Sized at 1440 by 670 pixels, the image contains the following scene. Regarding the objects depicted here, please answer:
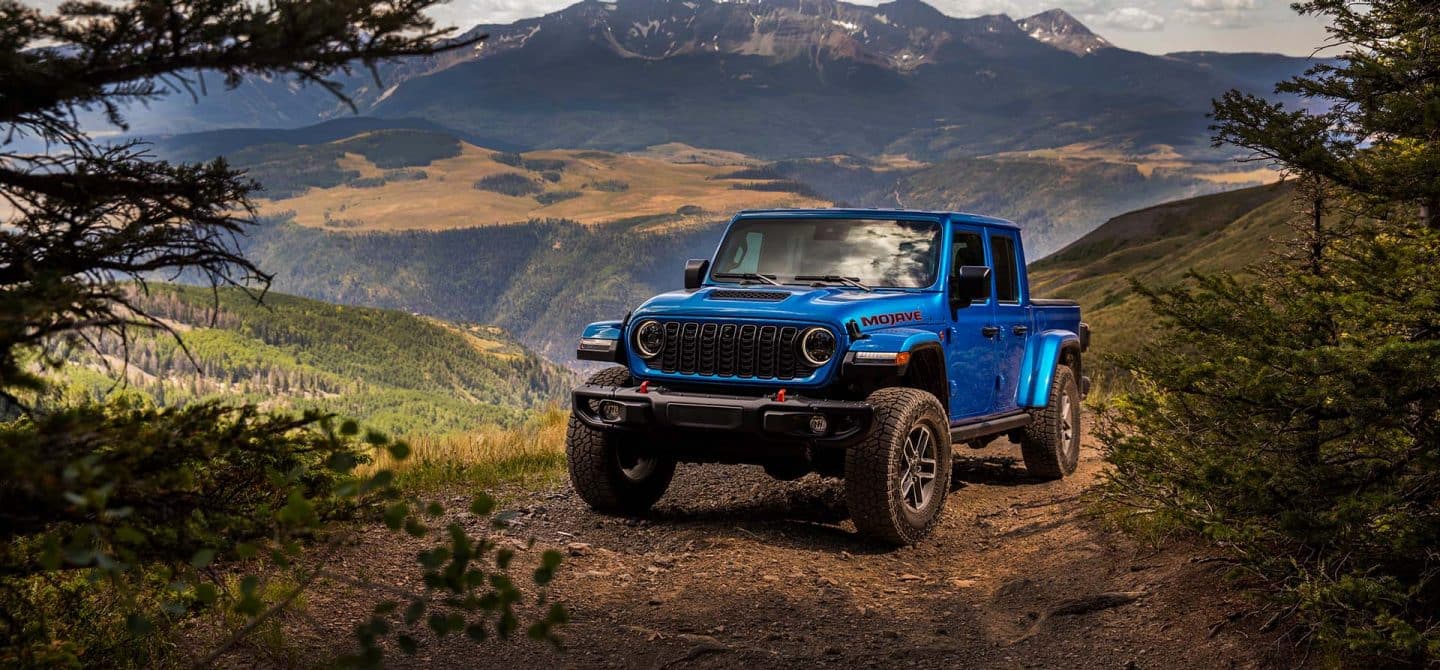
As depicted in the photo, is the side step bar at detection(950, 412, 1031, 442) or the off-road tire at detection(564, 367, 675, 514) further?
the side step bar at detection(950, 412, 1031, 442)

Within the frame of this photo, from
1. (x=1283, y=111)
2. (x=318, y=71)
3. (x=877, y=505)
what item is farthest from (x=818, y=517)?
(x=318, y=71)

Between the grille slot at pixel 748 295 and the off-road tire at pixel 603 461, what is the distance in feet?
2.93

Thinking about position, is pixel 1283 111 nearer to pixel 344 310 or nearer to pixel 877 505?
pixel 877 505

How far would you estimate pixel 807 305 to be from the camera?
802 cm

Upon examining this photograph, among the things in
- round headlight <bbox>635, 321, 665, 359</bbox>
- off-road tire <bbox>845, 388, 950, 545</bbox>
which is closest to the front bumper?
off-road tire <bbox>845, 388, 950, 545</bbox>

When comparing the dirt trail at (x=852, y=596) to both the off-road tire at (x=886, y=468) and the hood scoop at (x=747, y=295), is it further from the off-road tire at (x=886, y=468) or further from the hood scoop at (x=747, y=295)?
the hood scoop at (x=747, y=295)

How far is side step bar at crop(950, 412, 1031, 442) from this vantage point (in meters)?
8.96

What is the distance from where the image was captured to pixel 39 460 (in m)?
2.76

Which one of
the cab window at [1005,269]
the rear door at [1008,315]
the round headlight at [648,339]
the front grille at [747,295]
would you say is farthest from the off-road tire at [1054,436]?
the round headlight at [648,339]

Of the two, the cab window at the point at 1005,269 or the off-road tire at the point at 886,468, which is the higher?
the cab window at the point at 1005,269

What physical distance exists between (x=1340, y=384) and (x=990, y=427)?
488cm

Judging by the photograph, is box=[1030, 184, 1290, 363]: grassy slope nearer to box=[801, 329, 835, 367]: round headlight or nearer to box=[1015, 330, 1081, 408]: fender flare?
box=[1015, 330, 1081, 408]: fender flare

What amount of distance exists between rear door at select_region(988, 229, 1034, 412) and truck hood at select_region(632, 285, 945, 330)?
1.28 metres

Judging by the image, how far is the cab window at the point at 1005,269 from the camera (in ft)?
33.3
